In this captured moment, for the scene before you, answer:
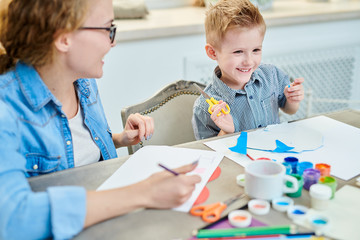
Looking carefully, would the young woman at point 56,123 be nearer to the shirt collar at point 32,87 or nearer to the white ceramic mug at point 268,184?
the shirt collar at point 32,87

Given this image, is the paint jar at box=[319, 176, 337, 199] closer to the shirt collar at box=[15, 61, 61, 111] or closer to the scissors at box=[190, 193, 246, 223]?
the scissors at box=[190, 193, 246, 223]

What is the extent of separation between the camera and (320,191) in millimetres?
858

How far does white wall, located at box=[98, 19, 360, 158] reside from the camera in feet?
7.42

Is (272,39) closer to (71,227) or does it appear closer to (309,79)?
(309,79)

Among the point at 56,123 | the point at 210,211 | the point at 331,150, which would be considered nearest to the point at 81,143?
the point at 56,123

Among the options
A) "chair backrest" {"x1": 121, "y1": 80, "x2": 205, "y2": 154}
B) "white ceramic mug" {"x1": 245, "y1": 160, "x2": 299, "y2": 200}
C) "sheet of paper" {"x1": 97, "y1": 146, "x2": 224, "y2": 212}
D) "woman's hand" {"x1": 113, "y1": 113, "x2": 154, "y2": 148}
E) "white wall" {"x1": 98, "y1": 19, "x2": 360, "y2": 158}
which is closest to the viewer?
"white ceramic mug" {"x1": 245, "y1": 160, "x2": 299, "y2": 200}

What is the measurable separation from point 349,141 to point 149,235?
699 mm

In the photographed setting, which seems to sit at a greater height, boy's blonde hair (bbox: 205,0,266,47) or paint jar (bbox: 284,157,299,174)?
boy's blonde hair (bbox: 205,0,266,47)

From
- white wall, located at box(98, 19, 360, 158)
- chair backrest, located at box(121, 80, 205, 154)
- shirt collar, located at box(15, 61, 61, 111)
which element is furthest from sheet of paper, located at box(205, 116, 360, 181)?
white wall, located at box(98, 19, 360, 158)

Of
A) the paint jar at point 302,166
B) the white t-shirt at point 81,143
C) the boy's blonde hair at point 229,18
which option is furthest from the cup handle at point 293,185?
the boy's blonde hair at point 229,18

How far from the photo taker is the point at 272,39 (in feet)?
8.39

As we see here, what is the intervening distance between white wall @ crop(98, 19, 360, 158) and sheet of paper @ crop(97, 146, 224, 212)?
1.20m

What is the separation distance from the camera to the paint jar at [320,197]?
33.0 inches

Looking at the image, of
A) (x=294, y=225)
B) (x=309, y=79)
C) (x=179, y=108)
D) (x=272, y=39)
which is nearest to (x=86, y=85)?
(x=179, y=108)
